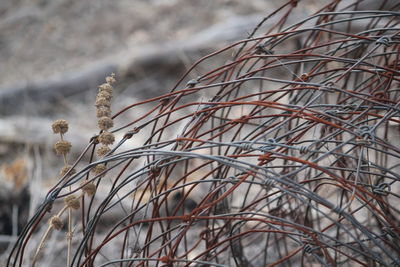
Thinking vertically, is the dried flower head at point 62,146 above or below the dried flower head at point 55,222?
above

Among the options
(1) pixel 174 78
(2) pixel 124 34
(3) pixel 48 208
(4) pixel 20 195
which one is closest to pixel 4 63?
(2) pixel 124 34

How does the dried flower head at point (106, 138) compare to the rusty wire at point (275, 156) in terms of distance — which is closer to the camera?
the rusty wire at point (275, 156)

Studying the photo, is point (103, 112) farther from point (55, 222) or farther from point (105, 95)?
point (55, 222)

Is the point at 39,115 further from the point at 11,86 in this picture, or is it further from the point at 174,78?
the point at 174,78

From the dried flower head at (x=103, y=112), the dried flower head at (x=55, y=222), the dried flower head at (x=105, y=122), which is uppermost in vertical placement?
the dried flower head at (x=103, y=112)

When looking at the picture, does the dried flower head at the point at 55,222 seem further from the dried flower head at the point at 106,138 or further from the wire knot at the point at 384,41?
the wire knot at the point at 384,41

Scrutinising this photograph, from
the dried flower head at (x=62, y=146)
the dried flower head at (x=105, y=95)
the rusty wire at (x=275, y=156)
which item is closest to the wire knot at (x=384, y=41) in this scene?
the rusty wire at (x=275, y=156)

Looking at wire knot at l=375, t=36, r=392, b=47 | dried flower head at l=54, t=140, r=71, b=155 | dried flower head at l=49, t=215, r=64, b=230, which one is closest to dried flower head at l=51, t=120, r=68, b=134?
dried flower head at l=54, t=140, r=71, b=155

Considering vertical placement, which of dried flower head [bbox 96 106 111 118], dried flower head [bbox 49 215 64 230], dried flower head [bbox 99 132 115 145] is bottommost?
dried flower head [bbox 49 215 64 230]

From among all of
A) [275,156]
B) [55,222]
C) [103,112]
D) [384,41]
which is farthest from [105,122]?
[384,41]

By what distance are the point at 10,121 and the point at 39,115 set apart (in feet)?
1.14

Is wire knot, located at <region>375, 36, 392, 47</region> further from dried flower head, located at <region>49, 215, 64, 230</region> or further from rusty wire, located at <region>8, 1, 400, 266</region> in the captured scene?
dried flower head, located at <region>49, 215, 64, 230</region>

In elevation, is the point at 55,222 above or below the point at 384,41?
below

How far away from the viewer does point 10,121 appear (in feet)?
9.33
